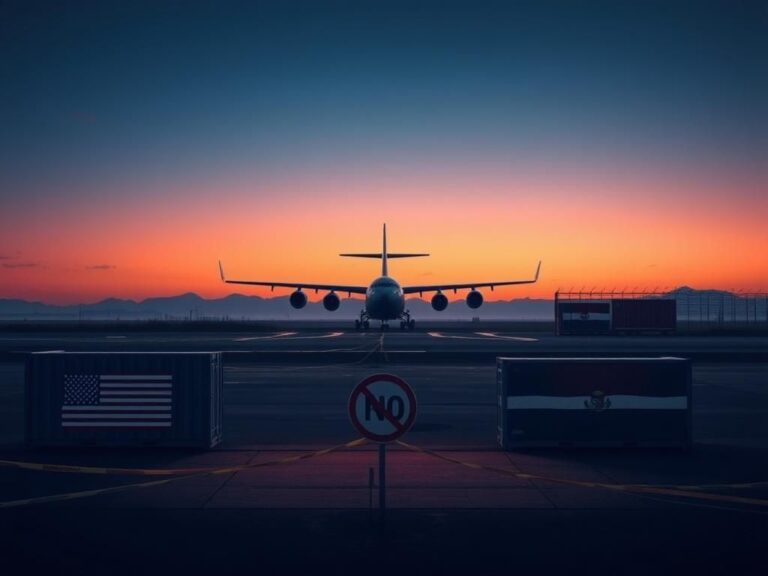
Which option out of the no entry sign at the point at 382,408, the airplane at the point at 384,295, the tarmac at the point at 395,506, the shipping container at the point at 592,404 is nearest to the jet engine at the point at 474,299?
the airplane at the point at 384,295

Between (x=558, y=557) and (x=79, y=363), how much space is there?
902 cm

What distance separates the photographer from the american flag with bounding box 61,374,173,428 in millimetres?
12922

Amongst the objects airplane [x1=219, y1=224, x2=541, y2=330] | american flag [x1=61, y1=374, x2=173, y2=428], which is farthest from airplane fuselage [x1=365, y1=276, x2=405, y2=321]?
american flag [x1=61, y1=374, x2=173, y2=428]

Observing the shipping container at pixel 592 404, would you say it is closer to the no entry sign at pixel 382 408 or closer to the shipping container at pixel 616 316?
the no entry sign at pixel 382 408

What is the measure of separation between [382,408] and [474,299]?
198 feet

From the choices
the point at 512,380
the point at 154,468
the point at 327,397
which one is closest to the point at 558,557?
the point at 512,380

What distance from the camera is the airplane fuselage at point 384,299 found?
60344mm

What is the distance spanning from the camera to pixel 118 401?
12.9m

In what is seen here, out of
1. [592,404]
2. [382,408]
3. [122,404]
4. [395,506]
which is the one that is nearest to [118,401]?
[122,404]

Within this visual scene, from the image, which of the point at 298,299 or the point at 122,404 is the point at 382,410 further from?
the point at 298,299

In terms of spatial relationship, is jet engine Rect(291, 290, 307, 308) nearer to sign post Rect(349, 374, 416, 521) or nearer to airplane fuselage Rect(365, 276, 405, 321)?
airplane fuselage Rect(365, 276, 405, 321)

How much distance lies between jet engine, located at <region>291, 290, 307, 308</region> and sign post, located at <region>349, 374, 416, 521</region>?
58154 millimetres

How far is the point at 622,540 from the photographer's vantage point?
7.88 metres

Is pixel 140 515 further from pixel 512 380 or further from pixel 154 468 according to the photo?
pixel 512 380
